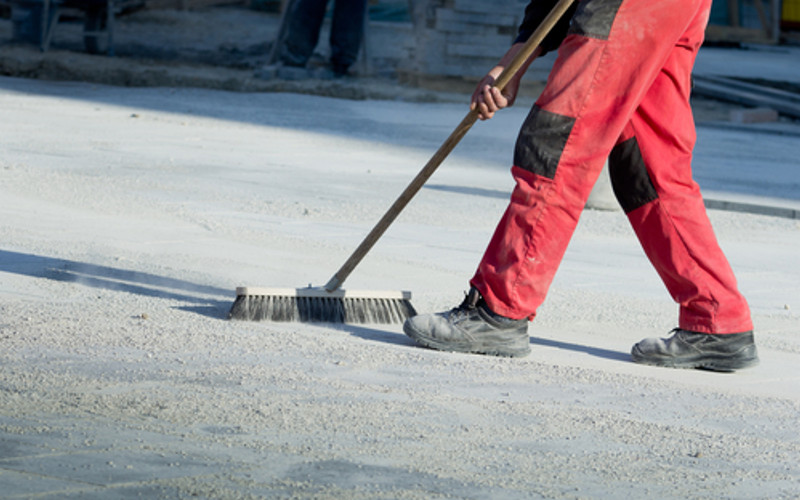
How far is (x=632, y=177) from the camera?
11.4 feet

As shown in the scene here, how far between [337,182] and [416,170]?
0.92 metres

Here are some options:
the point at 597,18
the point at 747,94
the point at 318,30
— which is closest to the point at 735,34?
the point at 747,94

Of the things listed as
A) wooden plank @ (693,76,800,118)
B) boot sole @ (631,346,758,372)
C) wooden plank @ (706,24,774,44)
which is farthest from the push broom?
wooden plank @ (706,24,774,44)

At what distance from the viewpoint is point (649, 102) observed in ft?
11.4

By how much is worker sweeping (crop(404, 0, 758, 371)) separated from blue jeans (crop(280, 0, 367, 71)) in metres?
11.5

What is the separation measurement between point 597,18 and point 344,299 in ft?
3.63

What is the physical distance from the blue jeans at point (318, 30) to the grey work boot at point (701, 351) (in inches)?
463

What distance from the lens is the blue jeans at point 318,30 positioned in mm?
14977

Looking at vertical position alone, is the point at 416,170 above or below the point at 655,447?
below

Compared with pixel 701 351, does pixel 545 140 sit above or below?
above

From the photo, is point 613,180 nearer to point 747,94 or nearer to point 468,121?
point 468,121

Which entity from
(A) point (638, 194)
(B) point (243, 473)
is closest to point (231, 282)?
(A) point (638, 194)

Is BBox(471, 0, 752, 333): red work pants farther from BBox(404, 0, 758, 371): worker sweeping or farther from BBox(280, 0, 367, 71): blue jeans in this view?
BBox(280, 0, 367, 71): blue jeans

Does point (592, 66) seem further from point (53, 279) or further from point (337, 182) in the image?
point (337, 182)
